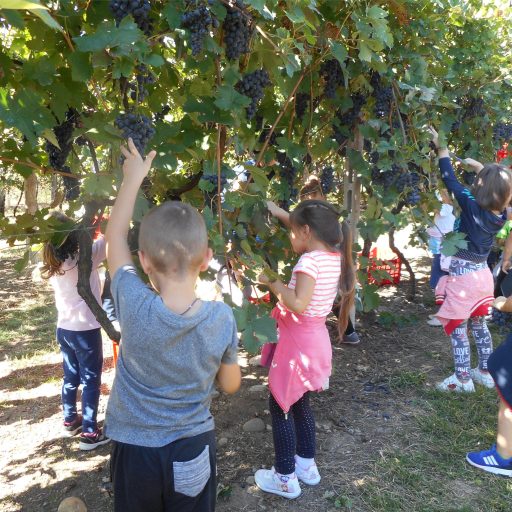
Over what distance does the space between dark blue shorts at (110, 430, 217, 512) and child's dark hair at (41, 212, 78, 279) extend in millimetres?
1319

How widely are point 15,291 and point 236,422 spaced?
498cm

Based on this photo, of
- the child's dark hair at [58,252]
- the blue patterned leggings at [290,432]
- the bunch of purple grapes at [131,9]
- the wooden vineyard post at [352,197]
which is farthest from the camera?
the wooden vineyard post at [352,197]

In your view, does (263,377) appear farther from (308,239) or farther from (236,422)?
(308,239)

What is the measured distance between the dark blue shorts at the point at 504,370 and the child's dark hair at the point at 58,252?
2231 millimetres

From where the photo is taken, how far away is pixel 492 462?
277 centimetres

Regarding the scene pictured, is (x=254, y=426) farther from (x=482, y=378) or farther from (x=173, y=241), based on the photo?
(x=173, y=241)

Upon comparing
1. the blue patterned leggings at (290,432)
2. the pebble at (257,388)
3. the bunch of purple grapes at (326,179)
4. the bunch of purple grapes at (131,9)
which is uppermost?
the bunch of purple grapes at (131,9)

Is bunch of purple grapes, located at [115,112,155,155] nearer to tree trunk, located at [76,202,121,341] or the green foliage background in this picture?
the green foliage background

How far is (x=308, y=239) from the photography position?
8.26 ft

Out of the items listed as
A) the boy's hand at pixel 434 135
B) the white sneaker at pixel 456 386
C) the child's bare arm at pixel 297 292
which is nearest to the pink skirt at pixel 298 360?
the child's bare arm at pixel 297 292

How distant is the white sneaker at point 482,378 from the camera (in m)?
3.69

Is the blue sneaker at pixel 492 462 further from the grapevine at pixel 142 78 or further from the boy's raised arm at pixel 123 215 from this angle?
the grapevine at pixel 142 78

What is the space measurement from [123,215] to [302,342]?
1177mm

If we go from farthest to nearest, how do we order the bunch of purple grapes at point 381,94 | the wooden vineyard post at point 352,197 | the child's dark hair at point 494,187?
the wooden vineyard post at point 352,197 → the child's dark hair at point 494,187 → the bunch of purple grapes at point 381,94
